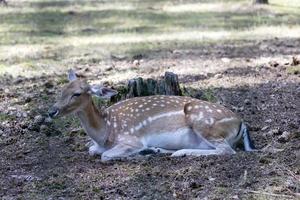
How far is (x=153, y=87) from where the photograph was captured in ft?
30.6

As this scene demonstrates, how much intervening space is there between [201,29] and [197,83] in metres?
7.51

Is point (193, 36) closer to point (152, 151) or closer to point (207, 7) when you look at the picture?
point (207, 7)

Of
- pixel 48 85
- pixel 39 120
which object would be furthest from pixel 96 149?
pixel 48 85

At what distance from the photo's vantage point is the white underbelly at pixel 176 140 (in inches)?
301

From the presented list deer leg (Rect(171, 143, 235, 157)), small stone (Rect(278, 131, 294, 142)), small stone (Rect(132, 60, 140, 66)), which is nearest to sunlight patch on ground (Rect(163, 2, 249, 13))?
small stone (Rect(132, 60, 140, 66))

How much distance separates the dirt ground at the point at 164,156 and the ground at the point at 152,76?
1 cm

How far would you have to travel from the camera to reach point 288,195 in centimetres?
585

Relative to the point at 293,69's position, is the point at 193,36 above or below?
below

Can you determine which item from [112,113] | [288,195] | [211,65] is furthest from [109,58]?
[288,195]

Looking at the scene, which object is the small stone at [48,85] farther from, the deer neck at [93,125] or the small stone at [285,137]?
the small stone at [285,137]

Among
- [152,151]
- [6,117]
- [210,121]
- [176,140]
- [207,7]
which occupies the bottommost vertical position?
[207,7]

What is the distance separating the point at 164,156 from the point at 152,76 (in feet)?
15.4

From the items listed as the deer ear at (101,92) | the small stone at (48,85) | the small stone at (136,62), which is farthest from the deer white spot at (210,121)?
the small stone at (136,62)

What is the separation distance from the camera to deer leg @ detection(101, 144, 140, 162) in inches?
297
